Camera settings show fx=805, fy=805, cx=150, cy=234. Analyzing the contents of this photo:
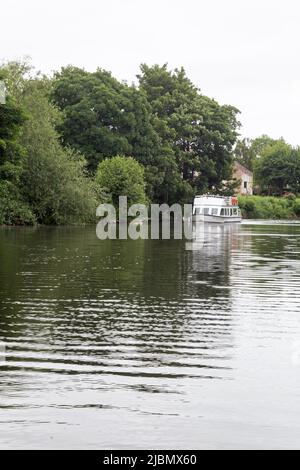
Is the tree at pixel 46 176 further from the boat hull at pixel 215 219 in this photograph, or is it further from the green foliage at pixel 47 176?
the boat hull at pixel 215 219

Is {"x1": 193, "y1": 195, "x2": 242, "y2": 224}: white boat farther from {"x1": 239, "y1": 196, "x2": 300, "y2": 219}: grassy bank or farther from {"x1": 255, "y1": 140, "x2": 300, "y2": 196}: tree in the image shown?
{"x1": 255, "y1": 140, "x2": 300, "y2": 196}: tree

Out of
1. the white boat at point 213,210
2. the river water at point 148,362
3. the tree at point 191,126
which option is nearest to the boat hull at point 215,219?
the white boat at point 213,210

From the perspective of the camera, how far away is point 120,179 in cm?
7481

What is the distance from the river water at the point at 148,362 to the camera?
7.56m

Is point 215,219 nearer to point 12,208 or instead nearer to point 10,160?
point 12,208

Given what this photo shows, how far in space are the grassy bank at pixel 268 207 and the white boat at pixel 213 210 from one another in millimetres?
27894

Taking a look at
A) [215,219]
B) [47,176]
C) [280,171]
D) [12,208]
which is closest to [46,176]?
[47,176]

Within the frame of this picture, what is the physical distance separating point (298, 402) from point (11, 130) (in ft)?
160

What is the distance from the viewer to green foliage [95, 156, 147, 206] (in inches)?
2926

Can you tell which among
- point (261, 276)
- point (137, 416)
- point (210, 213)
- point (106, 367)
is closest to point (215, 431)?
point (137, 416)

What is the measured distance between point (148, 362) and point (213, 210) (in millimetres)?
76882

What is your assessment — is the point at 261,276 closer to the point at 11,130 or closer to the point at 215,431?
the point at 215,431

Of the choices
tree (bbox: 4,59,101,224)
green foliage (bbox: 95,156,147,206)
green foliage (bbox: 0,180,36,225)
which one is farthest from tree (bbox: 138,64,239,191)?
green foliage (bbox: 0,180,36,225)

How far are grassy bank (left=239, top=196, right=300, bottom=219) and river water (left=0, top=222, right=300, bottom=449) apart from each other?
314ft
